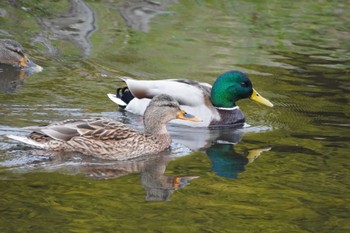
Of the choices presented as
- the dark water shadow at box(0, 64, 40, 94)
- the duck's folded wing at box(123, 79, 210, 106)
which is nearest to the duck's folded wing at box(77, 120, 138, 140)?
the duck's folded wing at box(123, 79, 210, 106)

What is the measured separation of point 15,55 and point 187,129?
12.2 feet

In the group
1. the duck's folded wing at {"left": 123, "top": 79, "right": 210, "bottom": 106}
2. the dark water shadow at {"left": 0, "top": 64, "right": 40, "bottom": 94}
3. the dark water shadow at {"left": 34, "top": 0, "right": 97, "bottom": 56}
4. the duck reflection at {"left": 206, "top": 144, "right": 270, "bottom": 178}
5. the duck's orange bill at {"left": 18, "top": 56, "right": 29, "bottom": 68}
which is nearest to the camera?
the duck reflection at {"left": 206, "top": 144, "right": 270, "bottom": 178}

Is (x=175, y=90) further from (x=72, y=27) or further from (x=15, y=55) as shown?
(x=72, y=27)

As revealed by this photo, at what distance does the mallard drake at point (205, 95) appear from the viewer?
11445 mm

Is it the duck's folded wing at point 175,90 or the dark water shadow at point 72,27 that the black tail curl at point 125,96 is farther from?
the dark water shadow at point 72,27

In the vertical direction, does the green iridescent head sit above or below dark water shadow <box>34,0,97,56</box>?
above

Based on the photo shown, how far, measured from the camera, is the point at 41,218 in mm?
7492

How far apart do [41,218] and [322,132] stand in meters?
4.33

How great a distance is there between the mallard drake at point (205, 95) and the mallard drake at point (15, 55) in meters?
2.38

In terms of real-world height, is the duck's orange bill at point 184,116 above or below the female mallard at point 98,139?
above

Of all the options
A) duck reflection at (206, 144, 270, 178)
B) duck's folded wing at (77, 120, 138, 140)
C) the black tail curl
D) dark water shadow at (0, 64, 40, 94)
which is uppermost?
duck's folded wing at (77, 120, 138, 140)

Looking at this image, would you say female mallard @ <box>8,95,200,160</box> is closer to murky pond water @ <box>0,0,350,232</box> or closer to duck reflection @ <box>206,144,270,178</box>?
murky pond water @ <box>0,0,350,232</box>

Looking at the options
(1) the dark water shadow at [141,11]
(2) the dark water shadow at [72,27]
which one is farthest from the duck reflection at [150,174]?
(1) the dark water shadow at [141,11]

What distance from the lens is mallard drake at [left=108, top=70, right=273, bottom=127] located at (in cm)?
1145
